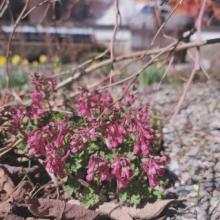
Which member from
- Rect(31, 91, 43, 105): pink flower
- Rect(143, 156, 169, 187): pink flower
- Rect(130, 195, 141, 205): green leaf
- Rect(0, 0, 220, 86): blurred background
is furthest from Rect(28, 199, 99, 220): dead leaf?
Rect(0, 0, 220, 86): blurred background

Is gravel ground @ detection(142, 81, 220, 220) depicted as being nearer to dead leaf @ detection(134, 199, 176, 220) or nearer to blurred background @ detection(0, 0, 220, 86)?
dead leaf @ detection(134, 199, 176, 220)

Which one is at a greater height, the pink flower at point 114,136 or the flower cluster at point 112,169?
the pink flower at point 114,136

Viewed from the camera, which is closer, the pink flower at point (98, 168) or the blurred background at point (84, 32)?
the pink flower at point (98, 168)

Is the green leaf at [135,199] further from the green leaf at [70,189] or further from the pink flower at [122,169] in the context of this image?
the green leaf at [70,189]

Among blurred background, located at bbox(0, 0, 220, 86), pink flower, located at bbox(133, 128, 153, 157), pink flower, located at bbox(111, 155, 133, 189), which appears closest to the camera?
pink flower, located at bbox(111, 155, 133, 189)

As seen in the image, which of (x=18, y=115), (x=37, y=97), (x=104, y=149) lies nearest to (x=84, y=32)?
(x=37, y=97)

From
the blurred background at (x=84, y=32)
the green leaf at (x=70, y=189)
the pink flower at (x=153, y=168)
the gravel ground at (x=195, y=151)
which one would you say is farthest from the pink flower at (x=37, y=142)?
the blurred background at (x=84, y=32)
